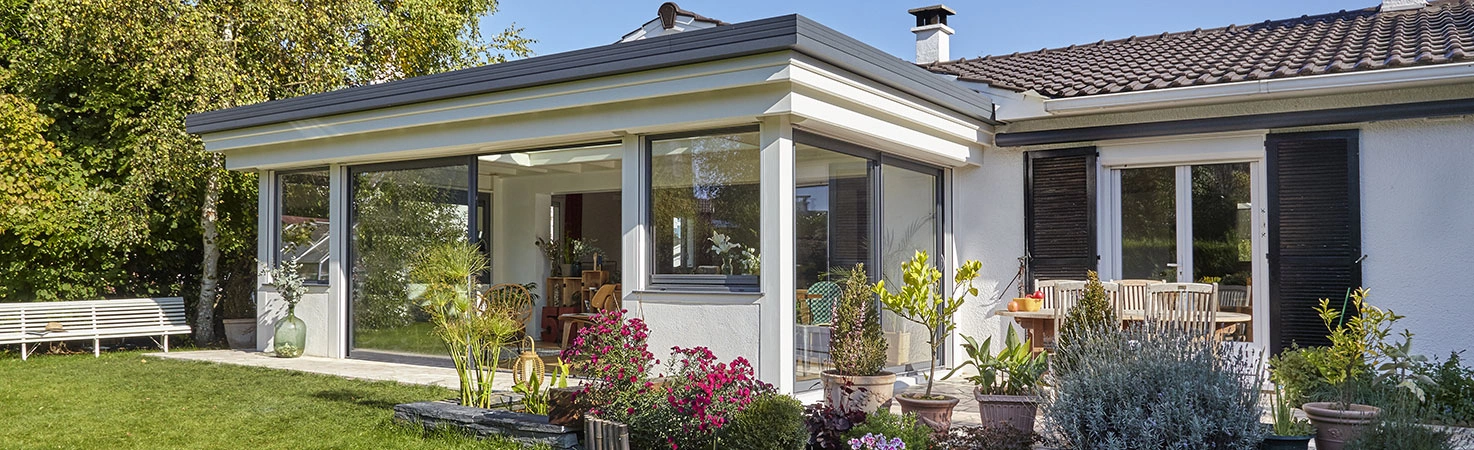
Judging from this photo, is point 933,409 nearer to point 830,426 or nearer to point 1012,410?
point 1012,410

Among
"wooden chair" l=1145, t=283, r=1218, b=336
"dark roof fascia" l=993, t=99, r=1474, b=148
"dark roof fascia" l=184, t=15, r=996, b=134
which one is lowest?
"wooden chair" l=1145, t=283, r=1218, b=336

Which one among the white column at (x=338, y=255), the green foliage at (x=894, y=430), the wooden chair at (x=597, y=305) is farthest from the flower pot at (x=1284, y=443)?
the white column at (x=338, y=255)

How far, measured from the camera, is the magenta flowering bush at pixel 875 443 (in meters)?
4.81

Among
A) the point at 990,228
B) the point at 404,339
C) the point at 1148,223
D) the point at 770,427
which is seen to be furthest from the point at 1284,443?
the point at 404,339

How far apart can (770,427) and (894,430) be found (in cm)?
59

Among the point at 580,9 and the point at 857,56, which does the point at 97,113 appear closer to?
the point at 580,9

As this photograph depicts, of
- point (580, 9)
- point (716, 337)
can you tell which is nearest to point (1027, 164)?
point (716, 337)

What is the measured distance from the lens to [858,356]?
6605 mm

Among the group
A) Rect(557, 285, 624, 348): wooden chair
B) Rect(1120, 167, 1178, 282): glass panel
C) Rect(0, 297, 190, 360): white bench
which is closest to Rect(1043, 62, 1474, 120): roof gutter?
Rect(1120, 167, 1178, 282): glass panel

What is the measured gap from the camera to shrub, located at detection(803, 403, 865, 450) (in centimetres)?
520

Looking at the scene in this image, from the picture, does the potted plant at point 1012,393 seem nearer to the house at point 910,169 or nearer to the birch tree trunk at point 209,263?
the house at point 910,169

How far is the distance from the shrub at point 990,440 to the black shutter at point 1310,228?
4103 mm

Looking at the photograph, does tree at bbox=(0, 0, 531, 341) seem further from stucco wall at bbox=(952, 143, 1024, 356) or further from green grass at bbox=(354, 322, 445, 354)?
stucco wall at bbox=(952, 143, 1024, 356)

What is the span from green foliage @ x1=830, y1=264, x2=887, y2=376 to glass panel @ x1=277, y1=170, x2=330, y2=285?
5.98 metres
